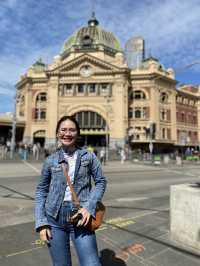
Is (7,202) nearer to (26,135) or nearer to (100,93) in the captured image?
(100,93)

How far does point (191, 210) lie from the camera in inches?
154

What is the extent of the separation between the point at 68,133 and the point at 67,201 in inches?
27.2

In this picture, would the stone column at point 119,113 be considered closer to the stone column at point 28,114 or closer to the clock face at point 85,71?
the clock face at point 85,71

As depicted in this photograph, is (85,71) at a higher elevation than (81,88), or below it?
higher

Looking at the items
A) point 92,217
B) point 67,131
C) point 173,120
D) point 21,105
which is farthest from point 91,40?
point 92,217

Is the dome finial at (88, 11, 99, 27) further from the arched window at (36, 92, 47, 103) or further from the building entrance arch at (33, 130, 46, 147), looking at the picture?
the building entrance arch at (33, 130, 46, 147)

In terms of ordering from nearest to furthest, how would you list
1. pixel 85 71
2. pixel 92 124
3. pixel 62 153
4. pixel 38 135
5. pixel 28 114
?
pixel 62 153 → pixel 92 124 → pixel 85 71 → pixel 38 135 → pixel 28 114

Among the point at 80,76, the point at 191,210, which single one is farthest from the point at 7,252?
the point at 80,76

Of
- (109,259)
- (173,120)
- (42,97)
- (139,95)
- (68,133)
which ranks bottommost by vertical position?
(109,259)

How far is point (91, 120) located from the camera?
151 ft

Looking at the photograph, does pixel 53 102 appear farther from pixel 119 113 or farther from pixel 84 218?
pixel 84 218

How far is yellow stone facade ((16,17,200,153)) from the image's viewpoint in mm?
45250

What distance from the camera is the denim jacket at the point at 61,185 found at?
2.45m

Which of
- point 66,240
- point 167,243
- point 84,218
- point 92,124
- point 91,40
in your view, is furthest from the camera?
point 91,40
